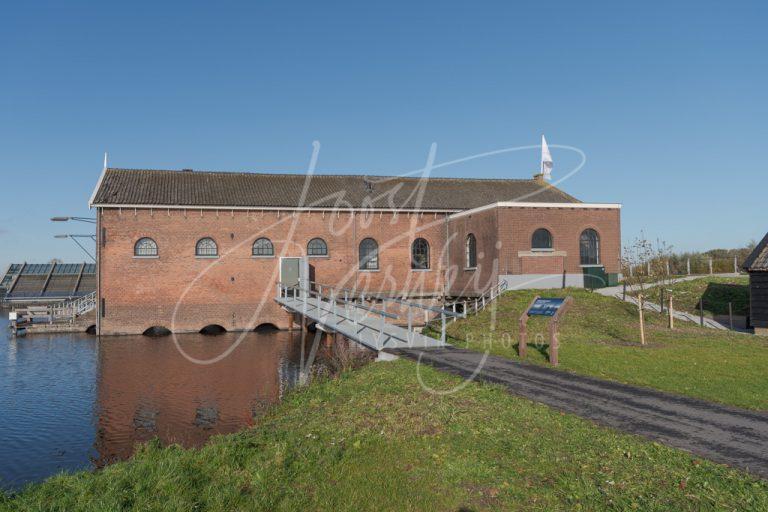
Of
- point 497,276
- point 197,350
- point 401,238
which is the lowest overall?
point 197,350

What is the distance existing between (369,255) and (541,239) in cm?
897

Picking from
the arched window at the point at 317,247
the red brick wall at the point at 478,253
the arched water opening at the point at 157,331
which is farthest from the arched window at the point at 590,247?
the arched water opening at the point at 157,331

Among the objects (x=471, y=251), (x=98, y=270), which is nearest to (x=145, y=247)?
(x=98, y=270)

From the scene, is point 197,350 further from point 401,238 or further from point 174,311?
point 401,238

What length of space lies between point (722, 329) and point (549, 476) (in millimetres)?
16804

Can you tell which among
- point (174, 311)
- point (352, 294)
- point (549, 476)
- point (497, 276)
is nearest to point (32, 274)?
point (174, 311)

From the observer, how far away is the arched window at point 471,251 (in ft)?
94.4

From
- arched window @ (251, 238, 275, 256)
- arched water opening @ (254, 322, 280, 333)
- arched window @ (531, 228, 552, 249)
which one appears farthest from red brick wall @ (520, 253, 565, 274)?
arched water opening @ (254, 322, 280, 333)

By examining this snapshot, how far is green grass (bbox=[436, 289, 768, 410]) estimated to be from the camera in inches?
417

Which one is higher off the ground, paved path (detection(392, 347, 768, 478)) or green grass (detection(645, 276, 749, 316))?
green grass (detection(645, 276, 749, 316))

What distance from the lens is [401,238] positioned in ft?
103

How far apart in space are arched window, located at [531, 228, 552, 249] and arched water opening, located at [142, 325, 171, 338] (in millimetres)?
17423

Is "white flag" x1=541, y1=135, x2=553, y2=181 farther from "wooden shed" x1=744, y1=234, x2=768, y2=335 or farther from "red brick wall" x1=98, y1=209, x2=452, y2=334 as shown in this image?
"wooden shed" x1=744, y1=234, x2=768, y2=335

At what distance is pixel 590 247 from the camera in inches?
1081
